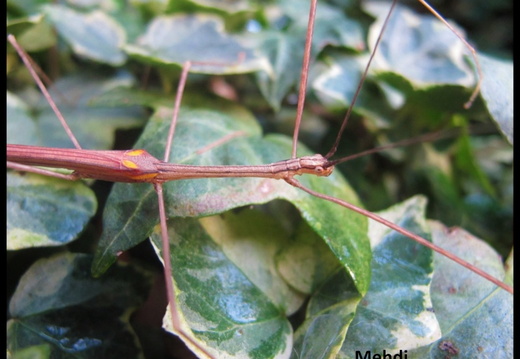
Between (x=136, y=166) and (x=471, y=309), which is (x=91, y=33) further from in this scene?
(x=471, y=309)

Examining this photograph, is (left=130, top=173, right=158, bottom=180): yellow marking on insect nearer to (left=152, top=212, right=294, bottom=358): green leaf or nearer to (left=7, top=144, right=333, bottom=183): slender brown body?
(left=7, top=144, right=333, bottom=183): slender brown body

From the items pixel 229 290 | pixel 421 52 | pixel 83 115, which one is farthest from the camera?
pixel 421 52

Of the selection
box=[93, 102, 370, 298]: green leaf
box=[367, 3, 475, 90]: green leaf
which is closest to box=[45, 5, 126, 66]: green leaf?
box=[93, 102, 370, 298]: green leaf

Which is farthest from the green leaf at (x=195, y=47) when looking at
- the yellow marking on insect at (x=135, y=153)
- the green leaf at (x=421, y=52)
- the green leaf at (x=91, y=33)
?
the green leaf at (x=421, y=52)

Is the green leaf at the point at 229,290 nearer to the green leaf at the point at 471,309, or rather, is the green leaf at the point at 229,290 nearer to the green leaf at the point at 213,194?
the green leaf at the point at 213,194

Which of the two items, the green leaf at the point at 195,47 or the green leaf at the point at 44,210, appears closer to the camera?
the green leaf at the point at 44,210

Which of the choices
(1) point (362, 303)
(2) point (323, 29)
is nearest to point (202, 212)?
(1) point (362, 303)

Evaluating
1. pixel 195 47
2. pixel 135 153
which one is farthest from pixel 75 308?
pixel 195 47

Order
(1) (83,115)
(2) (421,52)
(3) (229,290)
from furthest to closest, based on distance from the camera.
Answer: (2) (421,52) → (1) (83,115) → (3) (229,290)
